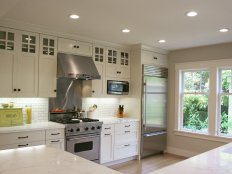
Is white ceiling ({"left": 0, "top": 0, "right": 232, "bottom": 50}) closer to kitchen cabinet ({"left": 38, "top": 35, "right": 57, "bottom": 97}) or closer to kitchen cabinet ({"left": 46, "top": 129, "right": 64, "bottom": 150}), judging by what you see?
kitchen cabinet ({"left": 38, "top": 35, "right": 57, "bottom": 97})

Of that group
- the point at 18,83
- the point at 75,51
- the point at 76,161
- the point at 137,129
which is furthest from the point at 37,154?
the point at 137,129

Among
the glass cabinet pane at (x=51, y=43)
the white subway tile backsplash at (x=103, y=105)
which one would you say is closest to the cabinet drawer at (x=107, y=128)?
the white subway tile backsplash at (x=103, y=105)

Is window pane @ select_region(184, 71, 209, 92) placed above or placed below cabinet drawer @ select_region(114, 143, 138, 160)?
above

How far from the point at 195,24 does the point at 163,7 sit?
0.92 metres

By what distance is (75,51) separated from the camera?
169 inches

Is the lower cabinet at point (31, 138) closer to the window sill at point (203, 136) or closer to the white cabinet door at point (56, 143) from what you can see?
the white cabinet door at point (56, 143)

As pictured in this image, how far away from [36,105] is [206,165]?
10.2 feet

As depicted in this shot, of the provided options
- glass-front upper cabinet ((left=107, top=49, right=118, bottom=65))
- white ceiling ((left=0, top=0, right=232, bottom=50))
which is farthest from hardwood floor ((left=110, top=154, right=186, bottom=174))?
white ceiling ((left=0, top=0, right=232, bottom=50))

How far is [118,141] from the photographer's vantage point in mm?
4598

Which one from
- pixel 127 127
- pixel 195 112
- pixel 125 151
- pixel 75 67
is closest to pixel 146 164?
pixel 125 151

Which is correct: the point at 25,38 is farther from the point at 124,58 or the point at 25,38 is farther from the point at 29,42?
the point at 124,58

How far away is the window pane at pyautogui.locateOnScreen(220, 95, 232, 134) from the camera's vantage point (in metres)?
4.76

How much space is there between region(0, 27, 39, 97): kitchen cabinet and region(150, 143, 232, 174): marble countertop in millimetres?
2728

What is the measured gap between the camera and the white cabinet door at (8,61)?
11.4ft
